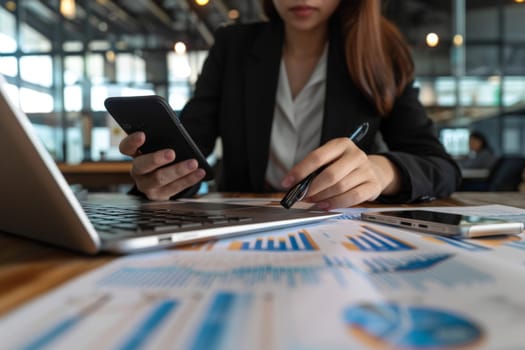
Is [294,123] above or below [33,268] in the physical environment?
above

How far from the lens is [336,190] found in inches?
22.9

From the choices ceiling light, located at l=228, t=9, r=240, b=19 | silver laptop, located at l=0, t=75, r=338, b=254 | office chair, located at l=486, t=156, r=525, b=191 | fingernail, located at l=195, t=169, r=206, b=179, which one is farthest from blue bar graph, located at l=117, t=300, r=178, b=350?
ceiling light, located at l=228, t=9, r=240, b=19

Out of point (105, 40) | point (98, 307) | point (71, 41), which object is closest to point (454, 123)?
point (105, 40)

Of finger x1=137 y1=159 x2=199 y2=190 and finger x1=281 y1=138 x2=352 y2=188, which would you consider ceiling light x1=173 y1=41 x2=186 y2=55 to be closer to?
finger x1=137 y1=159 x2=199 y2=190

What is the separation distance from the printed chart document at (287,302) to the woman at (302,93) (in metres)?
0.62

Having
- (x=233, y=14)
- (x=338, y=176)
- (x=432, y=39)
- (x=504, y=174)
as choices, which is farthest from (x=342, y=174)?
(x=233, y=14)

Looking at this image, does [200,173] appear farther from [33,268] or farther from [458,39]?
[458,39]

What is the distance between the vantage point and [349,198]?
1.96 ft

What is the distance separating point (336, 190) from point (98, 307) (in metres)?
0.42

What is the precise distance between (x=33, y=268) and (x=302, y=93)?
3.15ft

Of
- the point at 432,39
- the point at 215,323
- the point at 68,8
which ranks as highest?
the point at 68,8

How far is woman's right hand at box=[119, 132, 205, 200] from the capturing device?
67cm

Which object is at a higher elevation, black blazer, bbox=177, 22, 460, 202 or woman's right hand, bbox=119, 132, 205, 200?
black blazer, bbox=177, 22, 460, 202

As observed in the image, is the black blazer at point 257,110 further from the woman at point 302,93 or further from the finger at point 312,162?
the finger at point 312,162
